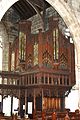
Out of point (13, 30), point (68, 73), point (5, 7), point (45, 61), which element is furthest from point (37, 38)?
point (13, 30)

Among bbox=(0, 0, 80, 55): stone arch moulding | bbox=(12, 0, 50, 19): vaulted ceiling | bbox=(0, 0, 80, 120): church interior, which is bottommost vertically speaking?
bbox=(0, 0, 80, 120): church interior

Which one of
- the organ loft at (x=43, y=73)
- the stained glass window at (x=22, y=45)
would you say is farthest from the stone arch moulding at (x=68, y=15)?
the stained glass window at (x=22, y=45)

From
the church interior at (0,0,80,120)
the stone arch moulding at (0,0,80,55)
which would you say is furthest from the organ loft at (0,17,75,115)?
the stone arch moulding at (0,0,80,55)

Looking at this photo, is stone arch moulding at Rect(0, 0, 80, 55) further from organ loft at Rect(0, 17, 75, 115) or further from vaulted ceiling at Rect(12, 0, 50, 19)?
vaulted ceiling at Rect(12, 0, 50, 19)

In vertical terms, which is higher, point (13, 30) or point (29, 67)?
point (13, 30)

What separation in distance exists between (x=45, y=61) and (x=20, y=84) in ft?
5.30

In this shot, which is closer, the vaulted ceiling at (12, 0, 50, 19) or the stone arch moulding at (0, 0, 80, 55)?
the stone arch moulding at (0, 0, 80, 55)

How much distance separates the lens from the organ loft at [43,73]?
12.2m

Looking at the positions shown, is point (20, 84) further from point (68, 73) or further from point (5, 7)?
point (5, 7)

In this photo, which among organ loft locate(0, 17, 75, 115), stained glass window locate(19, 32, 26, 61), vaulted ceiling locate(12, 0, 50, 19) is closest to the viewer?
organ loft locate(0, 17, 75, 115)

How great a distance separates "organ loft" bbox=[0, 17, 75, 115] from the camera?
481 inches

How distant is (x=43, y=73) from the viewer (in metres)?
12.1

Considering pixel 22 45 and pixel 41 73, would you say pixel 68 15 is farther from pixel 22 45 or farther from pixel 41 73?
pixel 22 45

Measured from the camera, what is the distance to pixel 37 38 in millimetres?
12820
